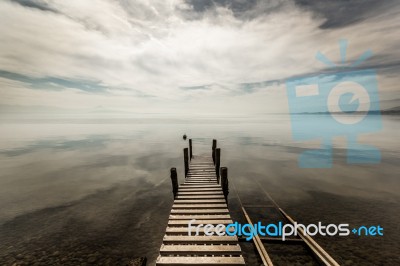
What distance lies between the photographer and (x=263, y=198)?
16.1 metres

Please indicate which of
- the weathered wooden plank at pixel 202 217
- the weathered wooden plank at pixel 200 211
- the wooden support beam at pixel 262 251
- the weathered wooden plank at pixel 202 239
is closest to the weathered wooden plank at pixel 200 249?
the weathered wooden plank at pixel 202 239

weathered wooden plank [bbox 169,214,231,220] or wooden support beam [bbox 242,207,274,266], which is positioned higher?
weathered wooden plank [bbox 169,214,231,220]

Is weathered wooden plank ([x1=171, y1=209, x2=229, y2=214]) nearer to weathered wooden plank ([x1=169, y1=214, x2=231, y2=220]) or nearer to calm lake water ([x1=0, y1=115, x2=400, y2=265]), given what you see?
weathered wooden plank ([x1=169, y1=214, x2=231, y2=220])

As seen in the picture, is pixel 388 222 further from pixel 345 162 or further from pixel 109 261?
pixel 345 162

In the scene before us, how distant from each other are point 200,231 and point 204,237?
0.37 metres

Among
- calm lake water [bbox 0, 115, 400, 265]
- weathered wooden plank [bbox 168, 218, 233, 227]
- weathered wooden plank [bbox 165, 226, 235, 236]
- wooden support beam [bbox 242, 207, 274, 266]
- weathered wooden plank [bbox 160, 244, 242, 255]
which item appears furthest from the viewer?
calm lake water [bbox 0, 115, 400, 265]

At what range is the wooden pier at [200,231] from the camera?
19.7 feet

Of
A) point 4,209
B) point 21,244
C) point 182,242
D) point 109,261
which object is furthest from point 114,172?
point 182,242

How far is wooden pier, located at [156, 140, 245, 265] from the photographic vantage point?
6.01 meters

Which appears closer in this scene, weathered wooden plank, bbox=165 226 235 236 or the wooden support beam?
weathered wooden plank, bbox=165 226 235 236

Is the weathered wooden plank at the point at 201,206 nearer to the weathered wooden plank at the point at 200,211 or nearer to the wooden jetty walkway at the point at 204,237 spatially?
the wooden jetty walkway at the point at 204,237

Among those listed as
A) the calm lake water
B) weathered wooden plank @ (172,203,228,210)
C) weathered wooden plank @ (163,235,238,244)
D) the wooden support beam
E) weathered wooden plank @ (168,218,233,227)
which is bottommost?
the calm lake water

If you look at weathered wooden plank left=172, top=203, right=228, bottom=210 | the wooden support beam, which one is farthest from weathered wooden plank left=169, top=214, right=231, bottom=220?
the wooden support beam

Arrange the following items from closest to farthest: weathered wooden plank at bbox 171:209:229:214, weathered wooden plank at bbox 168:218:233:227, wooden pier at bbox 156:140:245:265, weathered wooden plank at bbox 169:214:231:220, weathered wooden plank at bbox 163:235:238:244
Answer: wooden pier at bbox 156:140:245:265
weathered wooden plank at bbox 163:235:238:244
weathered wooden plank at bbox 168:218:233:227
weathered wooden plank at bbox 169:214:231:220
weathered wooden plank at bbox 171:209:229:214
